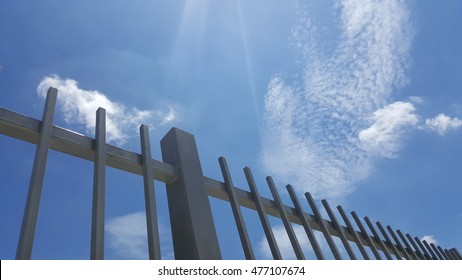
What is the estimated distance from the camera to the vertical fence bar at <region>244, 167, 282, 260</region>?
5.97 ft

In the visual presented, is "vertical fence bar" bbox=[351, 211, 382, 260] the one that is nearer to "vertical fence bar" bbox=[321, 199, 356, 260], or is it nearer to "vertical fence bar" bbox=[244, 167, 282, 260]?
"vertical fence bar" bbox=[321, 199, 356, 260]

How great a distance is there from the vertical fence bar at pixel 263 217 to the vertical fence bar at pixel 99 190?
97cm

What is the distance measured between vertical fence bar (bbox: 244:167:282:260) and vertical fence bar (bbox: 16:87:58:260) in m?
1.19

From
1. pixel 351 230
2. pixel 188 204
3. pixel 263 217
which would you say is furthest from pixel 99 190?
pixel 351 230

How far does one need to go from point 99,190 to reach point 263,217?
1.01m

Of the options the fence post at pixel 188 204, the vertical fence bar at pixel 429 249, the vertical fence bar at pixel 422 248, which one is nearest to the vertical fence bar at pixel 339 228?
the fence post at pixel 188 204

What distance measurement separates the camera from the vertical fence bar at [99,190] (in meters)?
1.18

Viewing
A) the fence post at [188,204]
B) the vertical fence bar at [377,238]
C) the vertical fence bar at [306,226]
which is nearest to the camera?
the fence post at [188,204]

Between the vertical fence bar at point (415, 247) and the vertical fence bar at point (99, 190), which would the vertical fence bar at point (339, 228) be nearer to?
the vertical fence bar at point (415, 247)

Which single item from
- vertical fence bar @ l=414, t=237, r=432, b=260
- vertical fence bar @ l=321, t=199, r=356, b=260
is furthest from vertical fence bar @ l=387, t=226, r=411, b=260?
vertical fence bar @ l=321, t=199, r=356, b=260

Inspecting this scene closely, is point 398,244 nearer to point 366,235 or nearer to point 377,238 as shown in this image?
point 377,238
